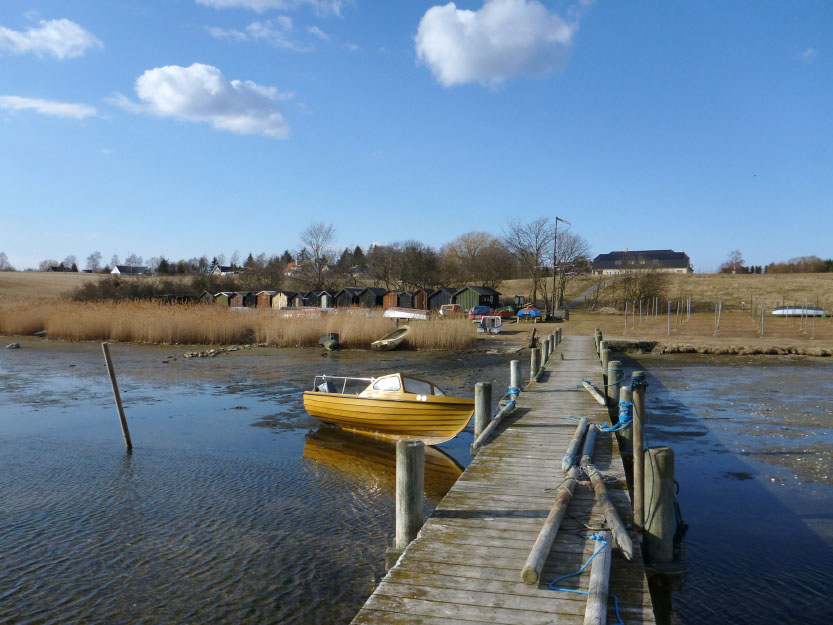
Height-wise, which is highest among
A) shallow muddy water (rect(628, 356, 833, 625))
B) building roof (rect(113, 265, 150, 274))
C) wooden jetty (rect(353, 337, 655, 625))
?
building roof (rect(113, 265, 150, 274))

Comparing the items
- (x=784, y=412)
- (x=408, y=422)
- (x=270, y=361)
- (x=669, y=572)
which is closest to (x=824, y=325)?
(x=784, y=412)

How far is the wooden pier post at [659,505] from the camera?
20.6 ft

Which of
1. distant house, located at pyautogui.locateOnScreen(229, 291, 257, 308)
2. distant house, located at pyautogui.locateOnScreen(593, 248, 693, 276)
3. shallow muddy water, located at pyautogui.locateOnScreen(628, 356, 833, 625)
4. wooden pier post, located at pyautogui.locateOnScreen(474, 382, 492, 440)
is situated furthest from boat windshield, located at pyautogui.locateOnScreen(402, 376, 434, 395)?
distant house, located at pyautogui.locateOnScreen(593, 248, 693, 276)

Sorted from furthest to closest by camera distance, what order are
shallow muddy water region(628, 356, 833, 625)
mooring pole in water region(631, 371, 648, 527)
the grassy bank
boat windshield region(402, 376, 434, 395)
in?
the grassy bank
boat windshield region(402, 376, 434, 395)
shallow muddy water region(628, 356, 833, 625)
mooring pole in water region(631, 371, 648, 527)

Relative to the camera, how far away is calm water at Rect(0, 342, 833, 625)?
6805 millimetres

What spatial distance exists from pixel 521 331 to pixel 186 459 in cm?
2921

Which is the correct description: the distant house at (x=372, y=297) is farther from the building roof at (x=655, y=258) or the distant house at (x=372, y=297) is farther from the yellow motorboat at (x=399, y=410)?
the building roof at (x=655, y=258)

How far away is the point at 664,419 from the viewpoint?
15953 millimetres

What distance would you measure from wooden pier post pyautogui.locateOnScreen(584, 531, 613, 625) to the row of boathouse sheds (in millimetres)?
50037

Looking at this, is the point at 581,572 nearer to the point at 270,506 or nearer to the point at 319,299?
the point at 270,506

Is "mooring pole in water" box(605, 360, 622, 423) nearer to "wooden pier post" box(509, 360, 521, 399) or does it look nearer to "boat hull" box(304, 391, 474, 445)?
"wooden pier post" box(509, 360, 521, 399)

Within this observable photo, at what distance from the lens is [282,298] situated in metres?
67.8

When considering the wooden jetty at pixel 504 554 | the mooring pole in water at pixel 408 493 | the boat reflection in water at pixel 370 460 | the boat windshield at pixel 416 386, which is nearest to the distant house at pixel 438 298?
the boat reflection in water at pixel 370 460

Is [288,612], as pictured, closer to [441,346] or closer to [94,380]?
[94,380]
